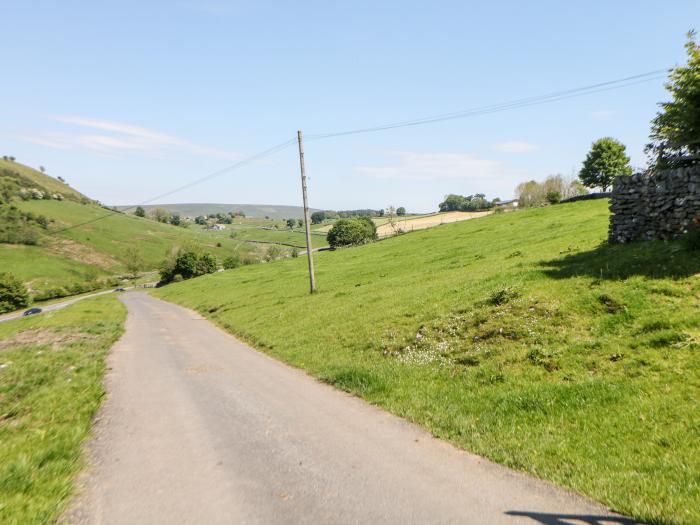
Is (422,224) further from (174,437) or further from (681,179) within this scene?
(174,437)

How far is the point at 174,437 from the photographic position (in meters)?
10.0

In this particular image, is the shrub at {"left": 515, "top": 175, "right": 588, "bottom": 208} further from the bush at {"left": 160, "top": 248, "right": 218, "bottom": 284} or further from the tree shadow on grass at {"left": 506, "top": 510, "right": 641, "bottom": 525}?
the tree shadow on grass at {"left": 506, "top": 510, "right": 641, "bottom": 525}

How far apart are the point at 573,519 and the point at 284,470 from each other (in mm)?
5111

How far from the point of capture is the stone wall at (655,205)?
1573cm

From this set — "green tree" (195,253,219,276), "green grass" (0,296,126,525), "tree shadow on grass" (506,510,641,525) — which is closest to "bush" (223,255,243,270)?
"green tree" (195,253,219,276)

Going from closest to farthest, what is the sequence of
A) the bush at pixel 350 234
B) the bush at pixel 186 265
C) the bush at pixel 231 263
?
the bush at pixel 186 265
the bush at pixel 350 234
the bush at pixel 231 263

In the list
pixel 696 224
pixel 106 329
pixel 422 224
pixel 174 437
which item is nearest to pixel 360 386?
pixel 174 437

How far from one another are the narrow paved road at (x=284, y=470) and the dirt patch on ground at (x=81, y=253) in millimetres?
176236

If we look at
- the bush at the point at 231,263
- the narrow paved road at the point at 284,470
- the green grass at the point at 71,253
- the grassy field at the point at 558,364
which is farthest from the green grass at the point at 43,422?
the green grass at the point at 71,253

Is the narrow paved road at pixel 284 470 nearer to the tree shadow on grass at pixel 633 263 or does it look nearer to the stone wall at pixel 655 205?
the tree shadow on grass at pixel 633 263

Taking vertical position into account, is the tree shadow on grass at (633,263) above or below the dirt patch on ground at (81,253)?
above

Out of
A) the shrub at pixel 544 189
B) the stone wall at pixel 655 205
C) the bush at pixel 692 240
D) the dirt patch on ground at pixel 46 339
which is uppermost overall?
the shrub at pixel 544 189

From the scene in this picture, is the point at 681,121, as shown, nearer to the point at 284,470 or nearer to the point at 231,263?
the point at 284,470

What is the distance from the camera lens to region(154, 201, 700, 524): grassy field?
7.24m
